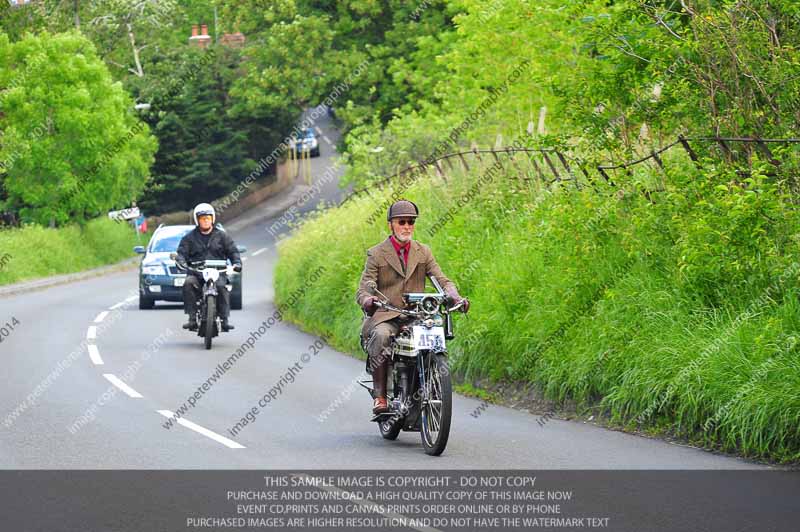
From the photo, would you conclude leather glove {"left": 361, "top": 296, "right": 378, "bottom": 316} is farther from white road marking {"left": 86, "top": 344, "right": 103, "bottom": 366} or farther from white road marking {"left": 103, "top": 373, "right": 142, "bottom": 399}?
white road marking {"left": 86, "top": 344, "right": 103, "bottom": 366}

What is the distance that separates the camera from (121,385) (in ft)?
51.8

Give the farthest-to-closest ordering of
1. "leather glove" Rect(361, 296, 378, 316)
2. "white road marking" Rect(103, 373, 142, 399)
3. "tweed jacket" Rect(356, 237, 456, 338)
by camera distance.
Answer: "white road marking" Rect(103, 373, 142, 399) → "tweed jacket" Rect(356, 237, 456, 338) → "leather glove" Rect(361, 296, 378, 316)

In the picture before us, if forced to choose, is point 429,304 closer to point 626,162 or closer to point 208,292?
point 626,162

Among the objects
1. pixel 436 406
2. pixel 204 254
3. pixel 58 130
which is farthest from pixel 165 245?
pixel 436 406

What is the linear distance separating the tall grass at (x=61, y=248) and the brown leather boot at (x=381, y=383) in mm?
30113

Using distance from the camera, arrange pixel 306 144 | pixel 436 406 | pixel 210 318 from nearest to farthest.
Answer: pixel 436 406
pixel 210 318
pixel 306 144

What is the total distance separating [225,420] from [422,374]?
2.79m

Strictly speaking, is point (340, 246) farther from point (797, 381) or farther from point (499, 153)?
point (797, 381)

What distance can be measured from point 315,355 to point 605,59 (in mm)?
6720

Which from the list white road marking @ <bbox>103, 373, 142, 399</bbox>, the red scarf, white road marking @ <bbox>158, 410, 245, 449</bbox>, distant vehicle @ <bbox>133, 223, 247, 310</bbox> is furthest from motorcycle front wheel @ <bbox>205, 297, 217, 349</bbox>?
the red scarf

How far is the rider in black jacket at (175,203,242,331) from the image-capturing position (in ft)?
66.9

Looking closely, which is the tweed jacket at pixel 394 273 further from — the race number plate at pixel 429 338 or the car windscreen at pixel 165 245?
the car windscreen at pixel 165 245

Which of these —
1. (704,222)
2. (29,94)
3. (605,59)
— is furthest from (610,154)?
(29,94)

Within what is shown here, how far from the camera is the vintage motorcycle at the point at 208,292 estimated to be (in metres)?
20.2
